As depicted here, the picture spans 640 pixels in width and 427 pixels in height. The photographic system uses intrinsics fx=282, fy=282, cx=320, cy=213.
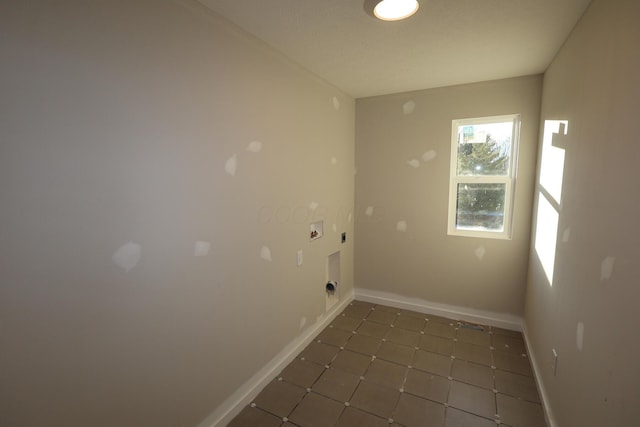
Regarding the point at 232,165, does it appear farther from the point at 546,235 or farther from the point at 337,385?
the point at 546,235

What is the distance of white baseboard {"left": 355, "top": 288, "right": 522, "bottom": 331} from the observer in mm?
2797

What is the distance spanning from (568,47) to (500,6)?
67cm

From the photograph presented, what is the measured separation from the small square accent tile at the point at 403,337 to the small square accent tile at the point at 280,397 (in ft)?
3.40

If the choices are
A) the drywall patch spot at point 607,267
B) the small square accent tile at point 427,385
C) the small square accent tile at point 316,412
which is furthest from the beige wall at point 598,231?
the small square accent tile at point 316,412

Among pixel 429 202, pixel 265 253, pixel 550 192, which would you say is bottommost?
pixel 265 253

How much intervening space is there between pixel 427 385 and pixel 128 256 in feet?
6.95

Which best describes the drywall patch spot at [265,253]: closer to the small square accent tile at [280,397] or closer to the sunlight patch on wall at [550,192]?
the small square accent tile at [280,397]

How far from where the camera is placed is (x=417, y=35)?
1.72 metres

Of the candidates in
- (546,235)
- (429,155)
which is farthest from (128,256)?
(429,155)

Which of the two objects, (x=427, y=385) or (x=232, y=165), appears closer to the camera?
(x=232, y=165)

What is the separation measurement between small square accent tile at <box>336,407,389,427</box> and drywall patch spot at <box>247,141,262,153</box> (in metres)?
1.80

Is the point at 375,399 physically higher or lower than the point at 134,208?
lower

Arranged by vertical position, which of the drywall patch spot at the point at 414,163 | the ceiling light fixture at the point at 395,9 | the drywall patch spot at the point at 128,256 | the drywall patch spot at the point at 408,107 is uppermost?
the ceiling light fixture at the point at 395,9

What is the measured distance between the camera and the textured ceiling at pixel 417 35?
57.1 inches
